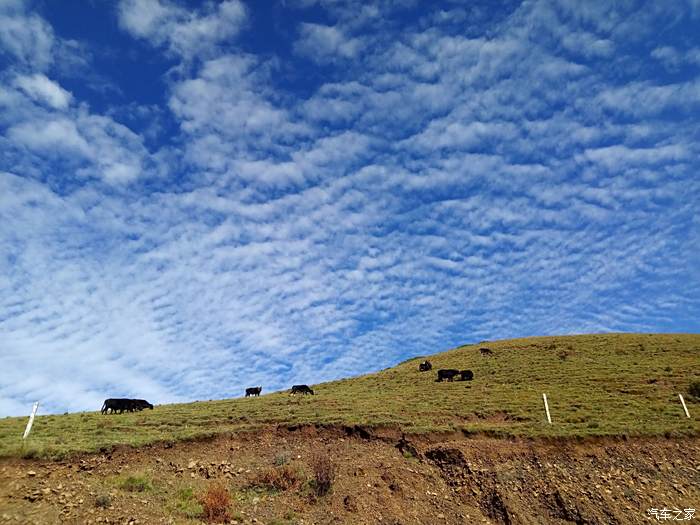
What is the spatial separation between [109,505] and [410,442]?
1258cm

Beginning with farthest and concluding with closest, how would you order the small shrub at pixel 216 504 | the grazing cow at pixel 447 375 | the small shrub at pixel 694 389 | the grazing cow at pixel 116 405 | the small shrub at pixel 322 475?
1. the grazing cow at pixel 447 375
2. the grazing cow at pixel 116 405
3. the small shrub at pixel 694 389
4. the small shrub at pixel 322 475
5. the small shrub at pixel 216 504

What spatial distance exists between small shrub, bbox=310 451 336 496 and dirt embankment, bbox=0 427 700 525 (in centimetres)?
23

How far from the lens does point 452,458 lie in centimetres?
2141

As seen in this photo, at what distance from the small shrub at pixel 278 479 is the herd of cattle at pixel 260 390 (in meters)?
20.3

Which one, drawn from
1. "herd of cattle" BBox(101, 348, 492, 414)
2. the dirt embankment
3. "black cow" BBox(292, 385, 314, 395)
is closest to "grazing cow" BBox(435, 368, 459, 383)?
"herd of cattle" BBox(101, 348, 492, 414)

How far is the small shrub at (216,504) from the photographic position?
16.4 m

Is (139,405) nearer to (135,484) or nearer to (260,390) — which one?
(260,390)

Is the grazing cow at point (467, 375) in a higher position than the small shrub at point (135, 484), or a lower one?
higher

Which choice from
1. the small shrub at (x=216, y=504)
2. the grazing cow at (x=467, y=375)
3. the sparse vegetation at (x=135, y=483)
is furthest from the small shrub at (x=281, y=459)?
the grazing cow at (x=467, y=375)

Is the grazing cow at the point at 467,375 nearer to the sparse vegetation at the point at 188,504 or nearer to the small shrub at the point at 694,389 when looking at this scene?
the small shrub at the point at 694,389

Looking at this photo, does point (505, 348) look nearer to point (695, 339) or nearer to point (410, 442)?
point (695, 339)

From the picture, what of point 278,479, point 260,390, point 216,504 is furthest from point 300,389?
point 216,504

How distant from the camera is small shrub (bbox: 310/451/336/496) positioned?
18914mm

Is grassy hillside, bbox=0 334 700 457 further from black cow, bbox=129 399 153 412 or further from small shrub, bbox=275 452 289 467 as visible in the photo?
small shrub, bbox=275 452 289 467
